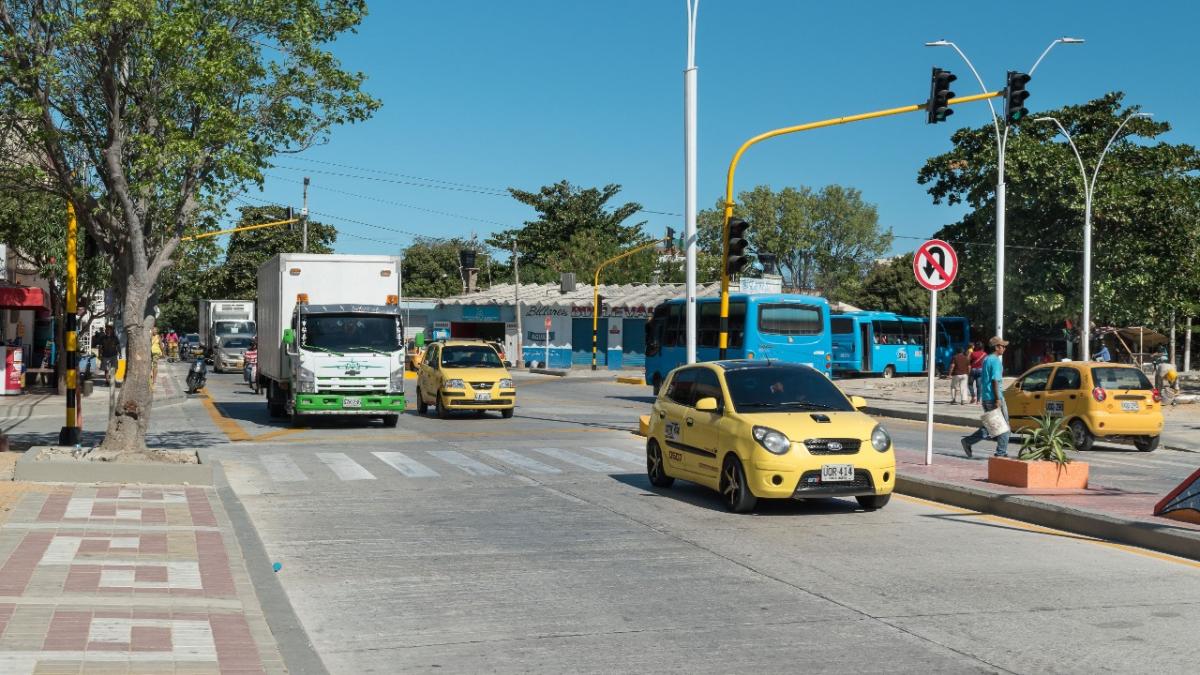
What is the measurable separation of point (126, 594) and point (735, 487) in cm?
657

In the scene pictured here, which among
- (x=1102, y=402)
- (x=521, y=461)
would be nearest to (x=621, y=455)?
(x=521, y=461)

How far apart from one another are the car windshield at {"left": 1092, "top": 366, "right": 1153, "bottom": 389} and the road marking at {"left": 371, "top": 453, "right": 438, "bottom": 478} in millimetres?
11821

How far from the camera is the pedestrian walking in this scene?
16.8m

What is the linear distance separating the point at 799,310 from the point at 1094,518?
89.1 ft

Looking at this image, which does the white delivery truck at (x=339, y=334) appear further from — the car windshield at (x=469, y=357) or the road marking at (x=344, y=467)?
the road marking at (x=344, y=467)

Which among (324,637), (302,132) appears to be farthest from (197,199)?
(324,637)

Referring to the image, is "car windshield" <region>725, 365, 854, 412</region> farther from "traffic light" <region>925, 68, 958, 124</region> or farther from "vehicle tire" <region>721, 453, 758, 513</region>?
"traffic light" <region>925, 68, 958, 124</region>

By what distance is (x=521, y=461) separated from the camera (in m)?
18.7

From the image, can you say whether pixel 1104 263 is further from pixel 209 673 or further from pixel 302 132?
pixel 209 673

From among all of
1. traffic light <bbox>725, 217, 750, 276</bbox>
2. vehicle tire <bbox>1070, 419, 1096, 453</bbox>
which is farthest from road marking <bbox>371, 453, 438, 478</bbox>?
vehicle tire <bbox>1070, 419, 1096, 453</bbox>

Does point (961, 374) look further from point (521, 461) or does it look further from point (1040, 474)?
point (1040, 474)

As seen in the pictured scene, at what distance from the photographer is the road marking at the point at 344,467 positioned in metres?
16.7

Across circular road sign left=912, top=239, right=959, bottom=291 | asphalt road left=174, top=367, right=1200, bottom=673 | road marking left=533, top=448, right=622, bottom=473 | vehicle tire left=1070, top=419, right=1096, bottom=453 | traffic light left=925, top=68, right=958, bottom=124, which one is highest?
traffic light left=925, top=68, right=958, bottom=124

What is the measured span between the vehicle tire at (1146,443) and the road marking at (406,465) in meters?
12.7
